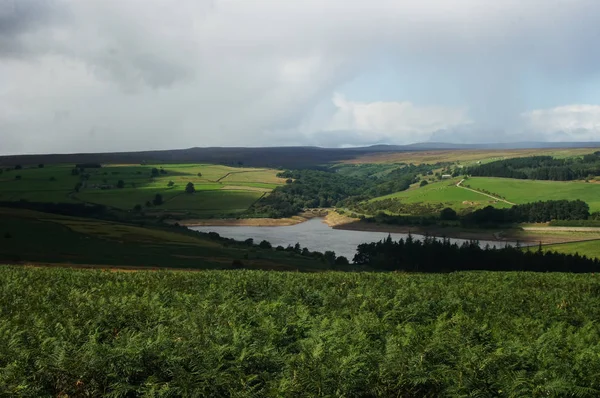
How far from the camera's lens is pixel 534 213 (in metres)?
141

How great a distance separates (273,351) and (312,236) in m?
121

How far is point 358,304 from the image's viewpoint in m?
24.8

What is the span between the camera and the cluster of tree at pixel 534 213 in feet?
451

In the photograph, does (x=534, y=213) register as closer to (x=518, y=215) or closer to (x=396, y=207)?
(x=518, y=215)

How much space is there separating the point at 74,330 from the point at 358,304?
12.7m

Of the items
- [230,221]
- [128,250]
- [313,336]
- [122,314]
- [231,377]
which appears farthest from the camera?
[230,221]

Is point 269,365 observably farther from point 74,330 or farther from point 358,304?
point 358,304

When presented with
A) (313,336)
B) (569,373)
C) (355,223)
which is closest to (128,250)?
Answer: (313,336)

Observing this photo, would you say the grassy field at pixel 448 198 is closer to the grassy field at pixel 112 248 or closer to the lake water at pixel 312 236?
the lake water at pixel 312 236

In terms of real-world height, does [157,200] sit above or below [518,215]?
above

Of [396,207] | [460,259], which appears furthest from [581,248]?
[396,207]

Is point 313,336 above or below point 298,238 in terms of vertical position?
above

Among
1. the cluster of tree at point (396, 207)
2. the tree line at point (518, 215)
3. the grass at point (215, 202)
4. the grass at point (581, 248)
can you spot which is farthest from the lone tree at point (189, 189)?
the grass at point (581, 248)

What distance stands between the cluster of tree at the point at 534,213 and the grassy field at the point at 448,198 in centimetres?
1283
